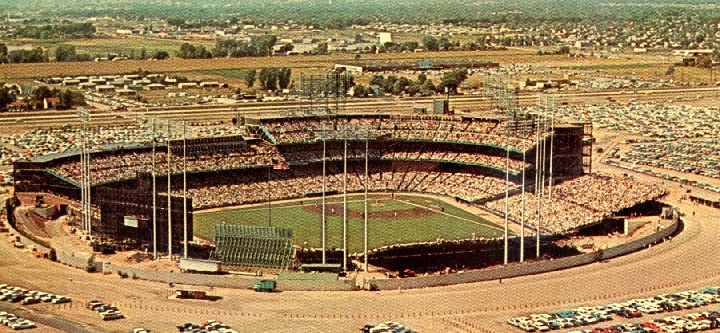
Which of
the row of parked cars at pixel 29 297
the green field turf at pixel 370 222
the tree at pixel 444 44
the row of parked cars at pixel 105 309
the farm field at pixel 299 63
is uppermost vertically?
the tree at pixel 444 44

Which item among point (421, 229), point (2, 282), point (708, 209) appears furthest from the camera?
point (708, 209)

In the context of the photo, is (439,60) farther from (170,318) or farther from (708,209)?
→ (170,318)

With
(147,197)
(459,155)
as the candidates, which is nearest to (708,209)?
(459,155)

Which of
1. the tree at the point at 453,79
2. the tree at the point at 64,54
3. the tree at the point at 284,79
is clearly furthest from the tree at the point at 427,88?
the tree at the point at 64,54

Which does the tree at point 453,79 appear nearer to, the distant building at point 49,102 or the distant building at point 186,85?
the distant building at point 186,85

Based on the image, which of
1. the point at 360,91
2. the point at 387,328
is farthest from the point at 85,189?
the point at 360,91

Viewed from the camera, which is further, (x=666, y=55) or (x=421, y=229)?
(x=666, y=55)
